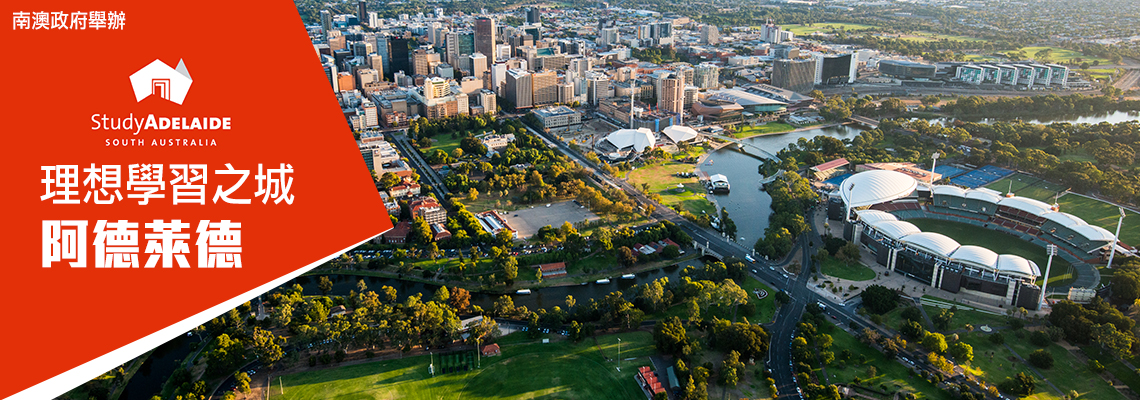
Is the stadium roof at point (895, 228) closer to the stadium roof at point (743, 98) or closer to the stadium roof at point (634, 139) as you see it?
the stadium roof at point (634, 139)

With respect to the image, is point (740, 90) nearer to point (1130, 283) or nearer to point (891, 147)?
point (891, 147)

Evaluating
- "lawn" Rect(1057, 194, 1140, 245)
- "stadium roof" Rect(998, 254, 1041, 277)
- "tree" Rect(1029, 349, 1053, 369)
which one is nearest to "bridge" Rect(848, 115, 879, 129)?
"lawn" Rect(1057, 194, 1140, 245)

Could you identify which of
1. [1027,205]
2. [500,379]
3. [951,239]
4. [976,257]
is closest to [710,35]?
[1027,205]

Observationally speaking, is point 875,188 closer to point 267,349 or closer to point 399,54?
point 267,349

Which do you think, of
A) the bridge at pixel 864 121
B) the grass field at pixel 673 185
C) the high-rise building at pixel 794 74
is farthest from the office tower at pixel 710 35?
the grass field at pixel 673 185

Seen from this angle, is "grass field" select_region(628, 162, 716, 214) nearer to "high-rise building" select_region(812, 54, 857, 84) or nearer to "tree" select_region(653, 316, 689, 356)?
"tree" select_region(653, 316, 689, 356)

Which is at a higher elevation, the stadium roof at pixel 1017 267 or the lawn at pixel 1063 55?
the lawn at pixel 1063 55

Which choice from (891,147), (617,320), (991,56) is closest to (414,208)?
(617,320)
